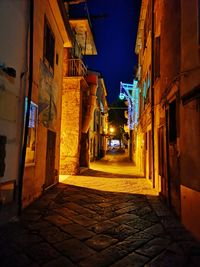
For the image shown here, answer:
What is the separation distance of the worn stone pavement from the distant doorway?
4.69 feet

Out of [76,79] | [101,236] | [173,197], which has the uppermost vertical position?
[76,79]

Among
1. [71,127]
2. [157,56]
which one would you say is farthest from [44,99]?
[71,127]

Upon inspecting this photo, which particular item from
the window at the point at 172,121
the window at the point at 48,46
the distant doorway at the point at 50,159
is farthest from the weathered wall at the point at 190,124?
the distant doorway at the point at 50,159

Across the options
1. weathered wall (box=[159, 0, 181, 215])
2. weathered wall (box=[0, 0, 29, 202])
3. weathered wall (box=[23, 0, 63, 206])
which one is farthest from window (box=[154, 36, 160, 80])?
weathered wall (box=[0, 0, 29, 202])

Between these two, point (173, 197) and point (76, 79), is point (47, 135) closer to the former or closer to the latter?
point (173, 197)

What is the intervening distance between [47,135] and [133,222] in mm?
4543

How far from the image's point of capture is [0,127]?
191 inches

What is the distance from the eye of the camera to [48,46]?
8.50 metres

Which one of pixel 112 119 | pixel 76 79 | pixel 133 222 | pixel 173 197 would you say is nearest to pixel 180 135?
pixel 173 197

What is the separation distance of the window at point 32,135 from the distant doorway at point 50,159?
1858 millimetres

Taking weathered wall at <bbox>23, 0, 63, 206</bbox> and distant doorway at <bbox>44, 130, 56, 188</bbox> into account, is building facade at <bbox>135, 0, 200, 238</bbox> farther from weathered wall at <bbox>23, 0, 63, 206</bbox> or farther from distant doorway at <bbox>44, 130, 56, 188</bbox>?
distant doorway at <bbox>44, 130, 56, 188</bbox>

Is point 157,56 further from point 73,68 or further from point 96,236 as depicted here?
point 96,236

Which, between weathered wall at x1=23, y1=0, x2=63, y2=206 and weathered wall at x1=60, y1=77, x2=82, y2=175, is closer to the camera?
weathered wall at x1=23, y1=0, x2=63, y2=206

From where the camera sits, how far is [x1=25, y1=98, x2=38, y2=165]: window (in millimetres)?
6602
